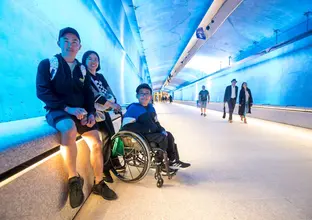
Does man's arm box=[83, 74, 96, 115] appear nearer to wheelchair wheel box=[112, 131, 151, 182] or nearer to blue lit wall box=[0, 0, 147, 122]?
wheelchair wheel box=[112, 131, 151, 182]

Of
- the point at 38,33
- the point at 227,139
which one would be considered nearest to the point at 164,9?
the point at 227,139

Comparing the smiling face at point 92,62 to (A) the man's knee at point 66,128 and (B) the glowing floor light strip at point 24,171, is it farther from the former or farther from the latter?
(B) the glowing floor light strip at point 24,171

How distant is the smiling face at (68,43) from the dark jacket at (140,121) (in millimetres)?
852


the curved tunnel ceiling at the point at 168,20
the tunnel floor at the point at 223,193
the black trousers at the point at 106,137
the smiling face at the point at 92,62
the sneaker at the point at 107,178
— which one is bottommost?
the tunnel floor at the point at 223,193

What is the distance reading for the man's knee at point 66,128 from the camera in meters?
1.38

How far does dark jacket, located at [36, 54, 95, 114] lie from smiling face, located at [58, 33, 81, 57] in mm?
81

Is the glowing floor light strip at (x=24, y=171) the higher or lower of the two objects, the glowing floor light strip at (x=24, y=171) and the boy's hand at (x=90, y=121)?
the lower

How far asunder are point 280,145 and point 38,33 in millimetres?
4266

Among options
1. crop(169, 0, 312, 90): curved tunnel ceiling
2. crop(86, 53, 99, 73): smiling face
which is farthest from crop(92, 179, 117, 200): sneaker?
crop(169, 0, 312, 90): curved tunnel ceiling

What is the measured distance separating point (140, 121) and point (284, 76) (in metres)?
8.12

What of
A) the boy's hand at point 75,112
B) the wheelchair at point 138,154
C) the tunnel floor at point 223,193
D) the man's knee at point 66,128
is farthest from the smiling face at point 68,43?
the tunnel floor at point 223,193

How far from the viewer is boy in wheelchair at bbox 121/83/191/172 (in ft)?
6.88

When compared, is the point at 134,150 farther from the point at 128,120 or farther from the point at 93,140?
the point at 93,140

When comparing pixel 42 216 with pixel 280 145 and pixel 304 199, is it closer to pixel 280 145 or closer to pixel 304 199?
pixel 304 199
